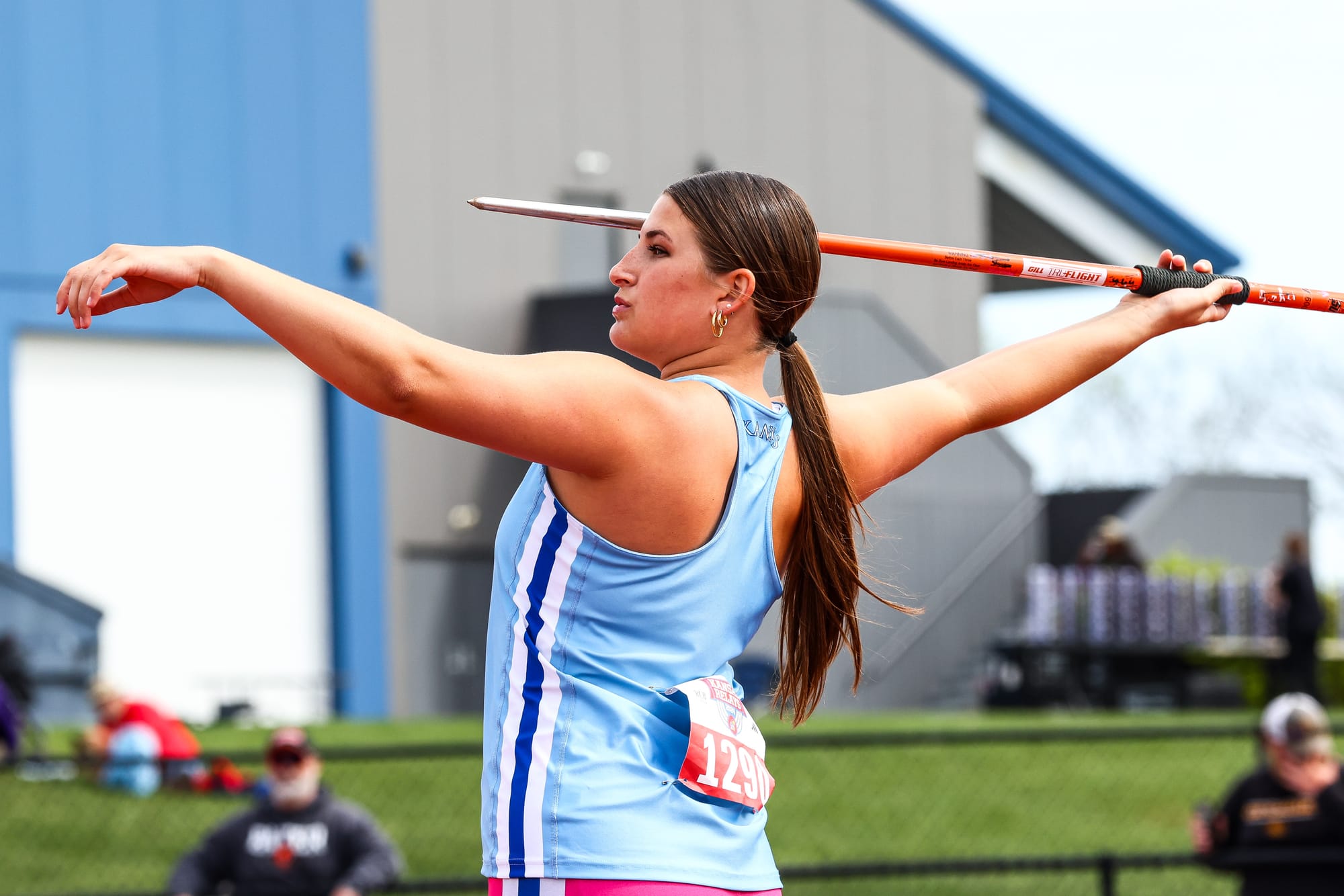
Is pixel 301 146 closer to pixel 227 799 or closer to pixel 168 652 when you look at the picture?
pixel 168 652

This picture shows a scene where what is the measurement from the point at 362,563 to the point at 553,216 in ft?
50.1

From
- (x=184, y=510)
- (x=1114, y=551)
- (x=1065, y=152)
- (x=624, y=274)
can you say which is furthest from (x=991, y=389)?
(x=1065, y=152)

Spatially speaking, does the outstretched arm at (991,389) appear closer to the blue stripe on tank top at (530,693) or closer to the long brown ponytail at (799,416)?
the long brown ponytail at (799,416)

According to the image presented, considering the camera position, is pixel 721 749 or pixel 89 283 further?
pixel 721 749

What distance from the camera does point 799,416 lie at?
8.47 ft

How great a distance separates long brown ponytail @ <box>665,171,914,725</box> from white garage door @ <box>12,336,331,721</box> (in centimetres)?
1424

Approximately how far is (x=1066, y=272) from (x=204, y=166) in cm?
1463

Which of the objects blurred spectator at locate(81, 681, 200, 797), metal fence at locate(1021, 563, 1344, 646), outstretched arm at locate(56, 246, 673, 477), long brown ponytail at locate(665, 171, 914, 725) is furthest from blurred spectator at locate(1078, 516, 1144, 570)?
outstretched arm at locate(56, 246, 673, 477)

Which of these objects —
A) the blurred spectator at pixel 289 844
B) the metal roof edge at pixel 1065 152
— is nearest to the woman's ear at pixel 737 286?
the blurred spectator at pixel 289 844

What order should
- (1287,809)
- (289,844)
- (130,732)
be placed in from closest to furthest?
(1287,809) < (289,844) < (130,732)

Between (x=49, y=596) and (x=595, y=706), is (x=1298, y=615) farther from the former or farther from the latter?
(x=595, y=706)

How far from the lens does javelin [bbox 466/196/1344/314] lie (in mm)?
2604

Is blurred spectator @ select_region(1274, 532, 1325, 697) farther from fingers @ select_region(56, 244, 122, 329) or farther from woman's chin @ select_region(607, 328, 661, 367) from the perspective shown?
fingers @ select_region(56, 244, 122, 329)

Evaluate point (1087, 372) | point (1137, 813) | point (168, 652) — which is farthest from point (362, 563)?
point (1087, 372)
